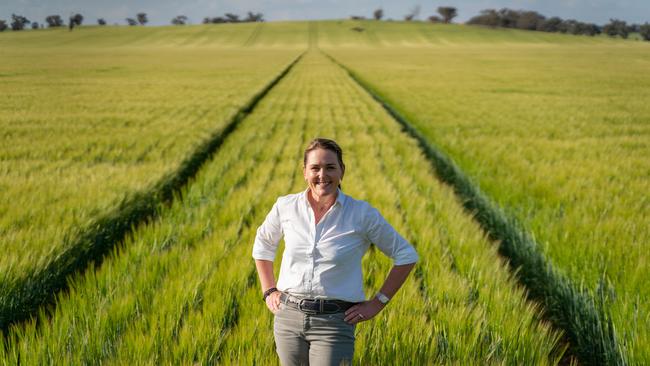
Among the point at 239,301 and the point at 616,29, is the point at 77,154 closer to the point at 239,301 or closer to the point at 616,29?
the point at 239,301

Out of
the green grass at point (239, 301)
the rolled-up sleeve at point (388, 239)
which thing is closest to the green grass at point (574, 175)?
the green grass at point (239, 301)

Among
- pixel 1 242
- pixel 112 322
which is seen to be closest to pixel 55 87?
pixel 1 242

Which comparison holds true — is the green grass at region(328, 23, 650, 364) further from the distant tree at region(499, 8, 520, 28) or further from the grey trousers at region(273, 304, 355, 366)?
the distant tree at region(499, 8, 520, 28)

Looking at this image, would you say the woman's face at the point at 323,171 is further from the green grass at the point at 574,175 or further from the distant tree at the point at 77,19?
the distant tree at the point at 77,19

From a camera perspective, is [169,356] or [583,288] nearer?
[169,356]

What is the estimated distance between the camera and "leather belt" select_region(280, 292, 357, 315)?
1748 millimetres

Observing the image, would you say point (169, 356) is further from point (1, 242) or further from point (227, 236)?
point (1, 242)

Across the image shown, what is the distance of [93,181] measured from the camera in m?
5.17

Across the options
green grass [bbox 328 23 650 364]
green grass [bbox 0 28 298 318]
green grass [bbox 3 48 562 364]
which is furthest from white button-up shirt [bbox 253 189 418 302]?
green grass [bbox 0 28 298 318]

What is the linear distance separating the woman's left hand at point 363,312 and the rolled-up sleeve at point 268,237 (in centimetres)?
41

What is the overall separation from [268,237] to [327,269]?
1.02ft

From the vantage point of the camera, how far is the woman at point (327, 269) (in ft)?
5.76

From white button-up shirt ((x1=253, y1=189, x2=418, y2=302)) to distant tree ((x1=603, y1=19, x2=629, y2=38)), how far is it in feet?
443

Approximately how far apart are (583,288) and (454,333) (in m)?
1.13
